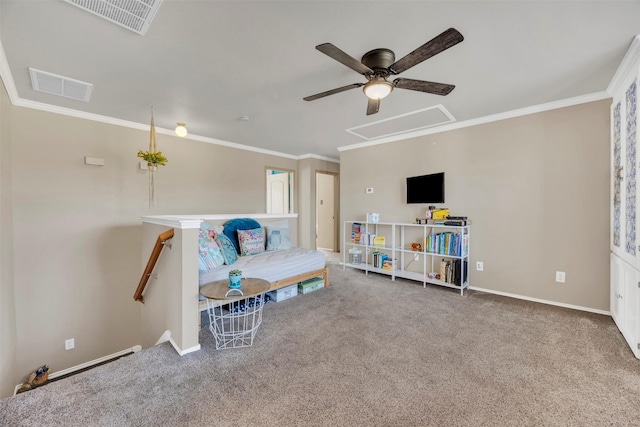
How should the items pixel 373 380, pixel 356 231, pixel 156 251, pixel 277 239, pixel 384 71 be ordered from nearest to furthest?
pixel 373 380 < pixel 384 71 < pixel 156 251 < pixel 277 239 < pixel 356 231

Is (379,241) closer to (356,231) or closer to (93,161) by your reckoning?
(356,231)

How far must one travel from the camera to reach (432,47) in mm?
1591

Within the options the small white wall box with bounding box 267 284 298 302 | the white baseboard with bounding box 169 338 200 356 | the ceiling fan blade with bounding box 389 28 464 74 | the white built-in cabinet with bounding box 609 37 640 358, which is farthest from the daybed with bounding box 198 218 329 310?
the white built-in cabinet with bounding box 609 37 640 358

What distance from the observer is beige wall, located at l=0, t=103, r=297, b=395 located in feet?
9.61

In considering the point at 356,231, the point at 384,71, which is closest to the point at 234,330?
the point at 384,71

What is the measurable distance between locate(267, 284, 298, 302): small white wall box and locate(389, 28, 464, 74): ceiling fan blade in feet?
8.78

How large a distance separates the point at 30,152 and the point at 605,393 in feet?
18.5

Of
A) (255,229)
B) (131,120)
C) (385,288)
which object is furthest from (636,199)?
(131,120)

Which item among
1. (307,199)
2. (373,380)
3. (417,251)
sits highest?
(307,199)

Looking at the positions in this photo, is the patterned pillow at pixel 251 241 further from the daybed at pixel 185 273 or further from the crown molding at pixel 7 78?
the crown molding at pixel 7 78

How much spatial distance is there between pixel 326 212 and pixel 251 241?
153 inches

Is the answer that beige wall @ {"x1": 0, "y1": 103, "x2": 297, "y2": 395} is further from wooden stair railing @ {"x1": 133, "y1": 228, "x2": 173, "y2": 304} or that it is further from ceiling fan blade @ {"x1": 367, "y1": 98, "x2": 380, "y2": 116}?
ceiling fan blade @ {"x1": 367, "y1": 98, "x2": 380, "y2": 116}

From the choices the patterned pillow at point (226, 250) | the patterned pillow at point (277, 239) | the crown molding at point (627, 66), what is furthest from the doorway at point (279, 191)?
the crown molding at point (627, 66)

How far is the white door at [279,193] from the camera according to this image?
6871 mm
